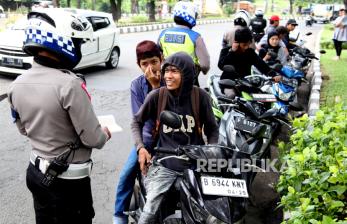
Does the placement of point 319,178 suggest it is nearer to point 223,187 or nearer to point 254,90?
point 223,187

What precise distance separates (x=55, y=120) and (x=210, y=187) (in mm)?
917

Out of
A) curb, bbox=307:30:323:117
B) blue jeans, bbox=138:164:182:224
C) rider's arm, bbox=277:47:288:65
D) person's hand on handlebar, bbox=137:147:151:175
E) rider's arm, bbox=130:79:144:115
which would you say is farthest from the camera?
rider's arm, bbox=277:47:288:65

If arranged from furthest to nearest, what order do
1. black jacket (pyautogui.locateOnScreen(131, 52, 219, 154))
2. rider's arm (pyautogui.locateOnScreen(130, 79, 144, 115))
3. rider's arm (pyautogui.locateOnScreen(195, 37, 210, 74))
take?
rider's arm (pyautogui.locateOnScreen(195, 37, 210, 74)) → rider's arm (pyautogui.locateOnScreen(130, 79, 144, 115)) → black jacket (pyautogui.locateOnScreen(131, 52, 219, 154))

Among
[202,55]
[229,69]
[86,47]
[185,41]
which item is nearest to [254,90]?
[229,69]

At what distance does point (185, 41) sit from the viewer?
4.41 meters

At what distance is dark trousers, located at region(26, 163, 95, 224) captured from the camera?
7.82ft

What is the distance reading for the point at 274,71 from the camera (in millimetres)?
5551

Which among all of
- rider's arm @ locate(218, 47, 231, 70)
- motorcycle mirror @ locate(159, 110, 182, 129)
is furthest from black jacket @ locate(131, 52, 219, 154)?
rider's arm @ locate(218, 47, 231, 70)

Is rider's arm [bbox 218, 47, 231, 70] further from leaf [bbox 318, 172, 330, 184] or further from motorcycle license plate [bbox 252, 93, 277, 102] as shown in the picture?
leaf [bbox 318, 172, 330, 184]

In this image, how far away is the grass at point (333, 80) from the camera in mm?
7168

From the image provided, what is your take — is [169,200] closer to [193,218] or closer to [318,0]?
[193,218]

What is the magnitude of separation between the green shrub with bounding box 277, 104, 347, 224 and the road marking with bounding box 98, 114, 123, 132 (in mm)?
3809

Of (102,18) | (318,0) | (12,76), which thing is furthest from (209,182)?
(318,0)

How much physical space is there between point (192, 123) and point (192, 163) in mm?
476
